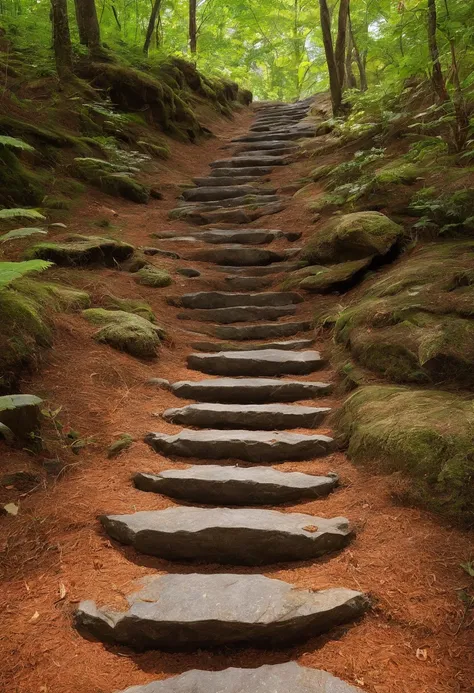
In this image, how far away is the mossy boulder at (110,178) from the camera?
880cm

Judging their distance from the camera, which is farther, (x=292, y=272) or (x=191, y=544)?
(x=292, y=272)

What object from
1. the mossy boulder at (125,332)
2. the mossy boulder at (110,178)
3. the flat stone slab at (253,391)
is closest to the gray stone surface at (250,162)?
the mossy boulder at (110,178)

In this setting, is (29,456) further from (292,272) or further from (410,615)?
(292,272)

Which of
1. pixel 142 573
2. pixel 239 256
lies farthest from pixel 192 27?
pixel 142 573

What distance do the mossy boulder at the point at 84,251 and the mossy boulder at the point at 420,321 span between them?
10.6 feet

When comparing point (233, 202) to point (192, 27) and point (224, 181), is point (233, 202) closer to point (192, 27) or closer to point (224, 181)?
point (224, 181)

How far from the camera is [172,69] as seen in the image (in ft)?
47.2

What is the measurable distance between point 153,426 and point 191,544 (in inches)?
57.3

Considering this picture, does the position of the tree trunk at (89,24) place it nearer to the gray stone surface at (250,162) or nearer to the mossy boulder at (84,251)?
the gray stone surface at (250,162)

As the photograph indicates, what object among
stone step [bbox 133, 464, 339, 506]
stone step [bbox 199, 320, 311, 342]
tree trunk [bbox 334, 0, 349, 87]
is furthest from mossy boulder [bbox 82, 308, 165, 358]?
tree trunk [bbox 334, 0, 349, 87]

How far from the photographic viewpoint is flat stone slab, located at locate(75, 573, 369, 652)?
2256 mm

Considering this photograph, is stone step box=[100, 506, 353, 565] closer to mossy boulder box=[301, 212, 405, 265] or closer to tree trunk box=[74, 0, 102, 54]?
mossy boulder box=[301, 212, 405, 265]

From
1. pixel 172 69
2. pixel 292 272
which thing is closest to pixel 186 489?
pixel 292 272

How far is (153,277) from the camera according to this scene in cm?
670
